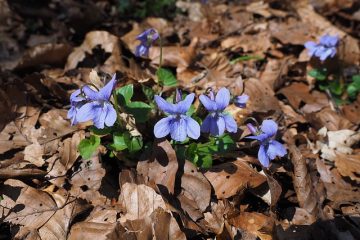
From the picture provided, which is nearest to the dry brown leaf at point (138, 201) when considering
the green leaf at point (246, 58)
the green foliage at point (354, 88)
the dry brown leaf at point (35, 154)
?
the dry brown leaf at point (35, 154)

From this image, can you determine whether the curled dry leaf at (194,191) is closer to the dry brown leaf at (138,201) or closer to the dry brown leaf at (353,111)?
the dry brown leaf at (138,201)

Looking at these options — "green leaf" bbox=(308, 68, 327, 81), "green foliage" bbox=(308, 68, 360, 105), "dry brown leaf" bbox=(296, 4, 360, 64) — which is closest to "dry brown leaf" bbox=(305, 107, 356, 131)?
"green foliage" bbox=(308, 68, 360, 105)

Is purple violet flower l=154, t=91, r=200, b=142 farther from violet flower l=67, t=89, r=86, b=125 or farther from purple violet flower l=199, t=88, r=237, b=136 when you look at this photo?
violet flower l=67, t=89, r=86, b=125

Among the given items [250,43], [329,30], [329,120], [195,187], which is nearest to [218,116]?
Result: [195,187]

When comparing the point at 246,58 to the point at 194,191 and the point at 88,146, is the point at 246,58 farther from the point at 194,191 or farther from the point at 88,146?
the point at 88,146

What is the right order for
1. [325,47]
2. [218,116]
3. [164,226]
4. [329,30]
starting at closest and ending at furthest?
[164,226] → [218,116] → [325,47] → [329,30]

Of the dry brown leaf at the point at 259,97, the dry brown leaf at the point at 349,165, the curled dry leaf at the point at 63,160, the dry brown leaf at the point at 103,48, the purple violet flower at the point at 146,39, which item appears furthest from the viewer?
the dry brown leaf at the point at 103,48
